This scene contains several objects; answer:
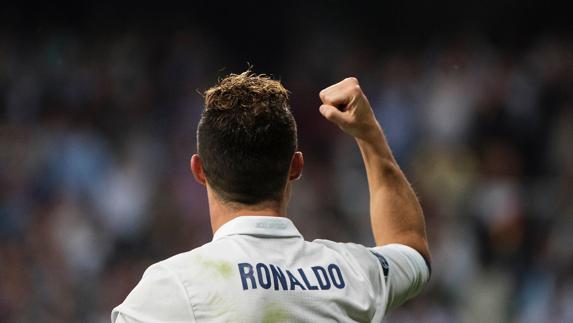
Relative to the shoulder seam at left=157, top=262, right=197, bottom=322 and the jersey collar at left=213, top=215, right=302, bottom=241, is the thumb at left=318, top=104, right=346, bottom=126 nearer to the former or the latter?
the jersey collar at left=213, top=215, right=302, bottom=241

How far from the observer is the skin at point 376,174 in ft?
8.39

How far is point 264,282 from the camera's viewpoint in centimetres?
230

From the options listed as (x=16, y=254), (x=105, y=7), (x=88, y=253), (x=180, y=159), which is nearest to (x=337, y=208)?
(x=180, y=159)

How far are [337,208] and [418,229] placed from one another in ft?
21.0

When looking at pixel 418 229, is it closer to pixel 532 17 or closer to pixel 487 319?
pixel 487 319

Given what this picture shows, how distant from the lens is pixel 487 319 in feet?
27.6

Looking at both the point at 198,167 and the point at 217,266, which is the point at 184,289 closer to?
the point at 217,266

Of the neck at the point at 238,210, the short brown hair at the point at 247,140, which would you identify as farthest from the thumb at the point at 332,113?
the neck at the point at 238,210

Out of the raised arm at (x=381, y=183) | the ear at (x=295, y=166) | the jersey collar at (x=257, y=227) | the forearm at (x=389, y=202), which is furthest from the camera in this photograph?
the forearm at (x=389, y=202)

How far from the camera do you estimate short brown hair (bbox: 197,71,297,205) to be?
7.88 feet

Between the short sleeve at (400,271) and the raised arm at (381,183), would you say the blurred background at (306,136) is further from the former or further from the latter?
the short sleeve at (400,271)

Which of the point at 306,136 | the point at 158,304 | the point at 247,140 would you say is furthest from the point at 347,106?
the point at 306,136

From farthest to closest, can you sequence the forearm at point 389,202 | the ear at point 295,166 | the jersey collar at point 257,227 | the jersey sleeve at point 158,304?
1. the forearm at point 389,202
2. the ear at point 295,166
3. the jersey collar at point 257,227
4. the jersey sleeve at point 158,304

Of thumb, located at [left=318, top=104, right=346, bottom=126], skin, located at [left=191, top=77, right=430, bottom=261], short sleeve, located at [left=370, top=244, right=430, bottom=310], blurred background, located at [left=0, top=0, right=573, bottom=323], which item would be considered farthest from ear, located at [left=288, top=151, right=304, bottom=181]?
blurred background, located at [left=0, top=0, right=573, bottom=323]
